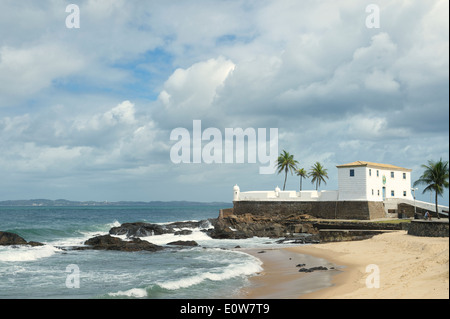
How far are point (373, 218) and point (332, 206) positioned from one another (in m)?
5.17

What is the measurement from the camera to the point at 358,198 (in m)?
48.3

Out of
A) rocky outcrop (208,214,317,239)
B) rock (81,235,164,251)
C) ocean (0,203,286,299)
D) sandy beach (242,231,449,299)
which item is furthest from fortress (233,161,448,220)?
rock (81,235,164,251)

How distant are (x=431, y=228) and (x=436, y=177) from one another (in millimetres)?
19334

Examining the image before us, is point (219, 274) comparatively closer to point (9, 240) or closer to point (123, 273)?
point (123, 273)

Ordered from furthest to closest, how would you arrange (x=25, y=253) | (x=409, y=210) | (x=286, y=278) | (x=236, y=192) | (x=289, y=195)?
(x=236, y=192), (x=289, y=195), (x=409, y=210), (x=25, y=253), (x=286, y=278)

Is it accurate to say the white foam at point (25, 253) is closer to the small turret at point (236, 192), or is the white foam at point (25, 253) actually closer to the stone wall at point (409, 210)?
the small turret at point (236, 192)

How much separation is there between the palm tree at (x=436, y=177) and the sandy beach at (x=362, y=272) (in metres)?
16.4

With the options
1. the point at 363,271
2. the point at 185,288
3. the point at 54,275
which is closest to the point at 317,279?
the point at 363,271

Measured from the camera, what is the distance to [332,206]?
5094cm

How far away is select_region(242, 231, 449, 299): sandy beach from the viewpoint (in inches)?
549

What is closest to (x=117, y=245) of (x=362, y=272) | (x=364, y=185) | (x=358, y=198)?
(x=362, y=272)

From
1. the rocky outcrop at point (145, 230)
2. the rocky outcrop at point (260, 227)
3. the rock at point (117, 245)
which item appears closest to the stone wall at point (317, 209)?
the rocky outcrop at point (260, 227)

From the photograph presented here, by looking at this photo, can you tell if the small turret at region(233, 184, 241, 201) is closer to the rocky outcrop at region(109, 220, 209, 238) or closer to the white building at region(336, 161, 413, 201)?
the rocky outcrop at region(109, 220, 209, 238)
